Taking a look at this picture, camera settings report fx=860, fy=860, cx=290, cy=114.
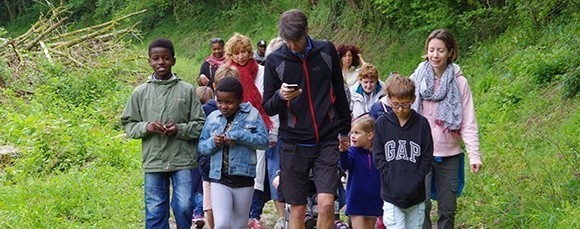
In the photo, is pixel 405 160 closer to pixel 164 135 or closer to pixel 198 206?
pixel 164 135

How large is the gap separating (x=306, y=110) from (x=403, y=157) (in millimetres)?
828

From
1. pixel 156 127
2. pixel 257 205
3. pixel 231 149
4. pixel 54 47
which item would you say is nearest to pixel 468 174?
pixel 257 205

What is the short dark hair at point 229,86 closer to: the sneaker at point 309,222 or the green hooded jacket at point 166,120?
the green hooded jacket at point 166,120

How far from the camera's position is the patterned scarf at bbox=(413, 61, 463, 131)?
6758mm

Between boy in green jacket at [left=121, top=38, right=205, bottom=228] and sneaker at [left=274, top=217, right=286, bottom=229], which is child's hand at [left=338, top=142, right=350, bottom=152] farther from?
sneaker at [left=274, top=217, right=286, bottom=229]

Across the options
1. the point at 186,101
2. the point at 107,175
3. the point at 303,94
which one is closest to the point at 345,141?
the point at 303,94

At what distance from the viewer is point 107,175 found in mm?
10266

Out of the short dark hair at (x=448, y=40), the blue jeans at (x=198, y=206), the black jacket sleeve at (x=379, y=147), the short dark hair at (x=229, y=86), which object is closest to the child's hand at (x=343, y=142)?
the black jacket sleeve at (x=379, y=147)

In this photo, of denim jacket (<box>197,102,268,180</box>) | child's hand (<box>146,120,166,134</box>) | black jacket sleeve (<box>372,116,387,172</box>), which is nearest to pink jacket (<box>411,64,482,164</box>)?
black jacket sleeve (<box>372,116,387,172</box>)

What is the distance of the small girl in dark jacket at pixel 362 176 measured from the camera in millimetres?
7141

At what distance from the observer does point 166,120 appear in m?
6.92

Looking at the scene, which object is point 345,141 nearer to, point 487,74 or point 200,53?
point 487,74

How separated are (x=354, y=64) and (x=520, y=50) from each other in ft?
21.0

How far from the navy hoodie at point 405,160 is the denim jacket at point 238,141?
3.35ft
